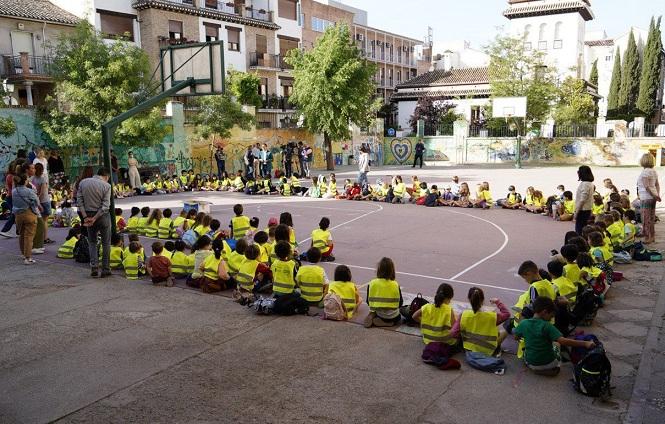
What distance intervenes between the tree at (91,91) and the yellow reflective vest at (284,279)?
1788 cm

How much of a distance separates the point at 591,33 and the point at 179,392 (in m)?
79.6

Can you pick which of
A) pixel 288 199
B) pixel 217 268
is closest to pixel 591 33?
pixel 288 199

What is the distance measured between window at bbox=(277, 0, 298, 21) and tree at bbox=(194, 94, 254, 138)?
2012 centimetres

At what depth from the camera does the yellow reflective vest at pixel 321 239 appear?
11.4 metres

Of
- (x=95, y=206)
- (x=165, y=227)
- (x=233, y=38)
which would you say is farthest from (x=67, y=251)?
(x=233, y=38)

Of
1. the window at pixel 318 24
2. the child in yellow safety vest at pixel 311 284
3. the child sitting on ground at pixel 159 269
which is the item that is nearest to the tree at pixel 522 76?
the window at pixel 318 24

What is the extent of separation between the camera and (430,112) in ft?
159

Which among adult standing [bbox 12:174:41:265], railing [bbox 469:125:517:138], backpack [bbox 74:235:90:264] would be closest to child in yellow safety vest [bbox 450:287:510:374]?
backpack [bbox 74:235:90:264]


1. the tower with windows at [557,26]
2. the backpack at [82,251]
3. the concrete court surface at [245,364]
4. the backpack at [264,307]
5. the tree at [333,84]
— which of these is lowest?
the concrete court surface at [245,364]

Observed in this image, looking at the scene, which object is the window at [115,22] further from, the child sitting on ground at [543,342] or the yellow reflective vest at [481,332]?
the child sitting on ground at [543,342]

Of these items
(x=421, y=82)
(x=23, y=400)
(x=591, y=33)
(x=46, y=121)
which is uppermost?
(x=591, y=33)

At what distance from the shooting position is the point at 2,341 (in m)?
7.31

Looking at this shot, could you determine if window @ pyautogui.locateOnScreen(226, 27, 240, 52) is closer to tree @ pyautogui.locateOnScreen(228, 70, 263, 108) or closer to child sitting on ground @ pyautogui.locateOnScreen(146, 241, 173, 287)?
tree @ pyautogui.locateOnScreen(228, 70, 263, 108)

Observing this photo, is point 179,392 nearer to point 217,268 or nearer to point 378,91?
point 217,268
